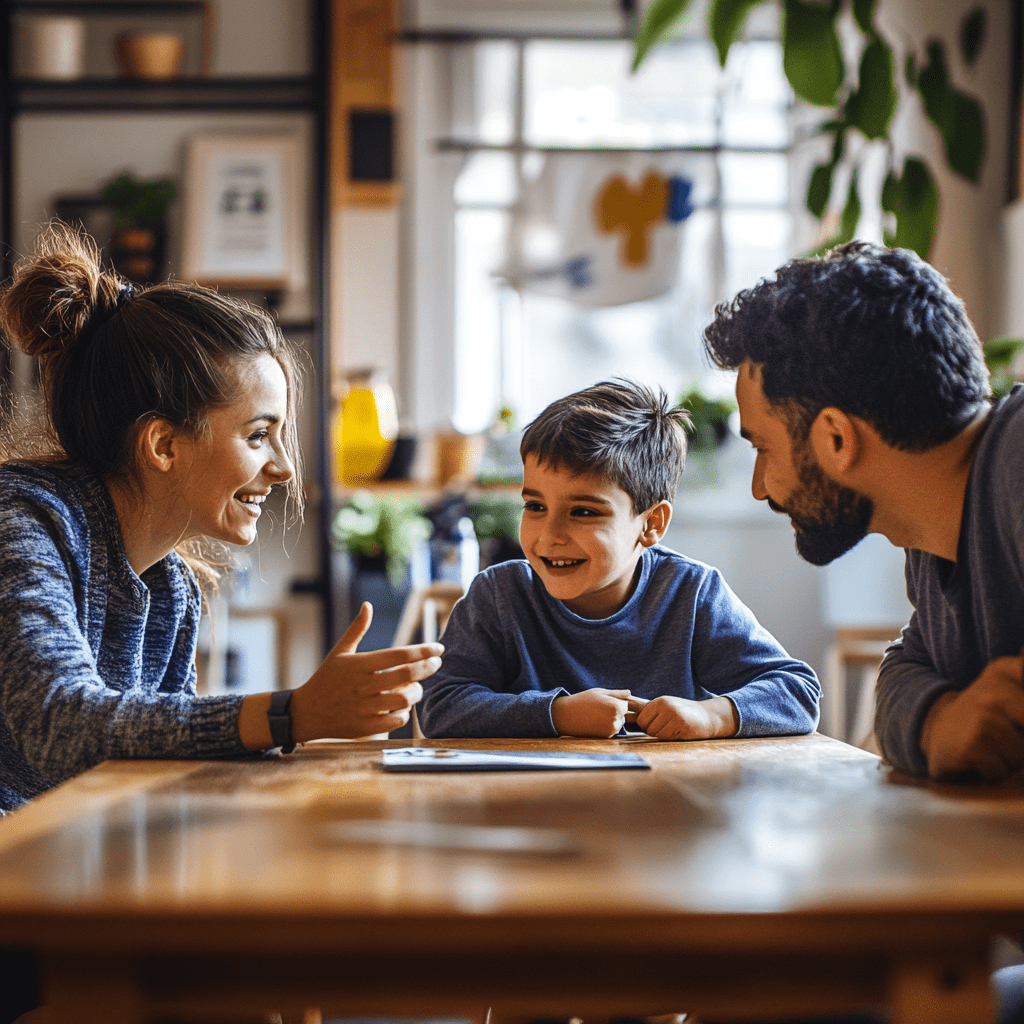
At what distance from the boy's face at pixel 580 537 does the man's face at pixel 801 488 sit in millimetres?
310

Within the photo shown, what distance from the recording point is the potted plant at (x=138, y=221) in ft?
12.5

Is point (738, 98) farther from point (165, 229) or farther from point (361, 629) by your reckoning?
point (361, 629)

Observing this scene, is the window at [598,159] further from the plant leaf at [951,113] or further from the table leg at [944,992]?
the table leg at [944,992]

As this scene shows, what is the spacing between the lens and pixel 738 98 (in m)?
4.21

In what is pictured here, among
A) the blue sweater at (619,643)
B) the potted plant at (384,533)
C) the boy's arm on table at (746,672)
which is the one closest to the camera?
the boy's arm on table at (746,672)

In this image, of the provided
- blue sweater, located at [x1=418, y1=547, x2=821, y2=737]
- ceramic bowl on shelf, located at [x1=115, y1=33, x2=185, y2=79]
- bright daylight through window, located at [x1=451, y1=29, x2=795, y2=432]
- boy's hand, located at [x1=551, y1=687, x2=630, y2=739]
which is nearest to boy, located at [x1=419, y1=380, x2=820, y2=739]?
blue sweater, located at [x1=418, y1=547, x2=821, y2=737]

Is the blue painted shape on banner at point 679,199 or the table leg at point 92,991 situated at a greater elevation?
the blue painted shape on banner at point 679,199

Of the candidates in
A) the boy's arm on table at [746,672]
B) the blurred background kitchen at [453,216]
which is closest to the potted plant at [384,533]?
the blurred background kitchen at [453,216]

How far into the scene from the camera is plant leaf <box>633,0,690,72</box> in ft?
3.43

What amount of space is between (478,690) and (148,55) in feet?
11.0

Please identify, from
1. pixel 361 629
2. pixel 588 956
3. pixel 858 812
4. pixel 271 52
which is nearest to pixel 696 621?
pixel 361 629

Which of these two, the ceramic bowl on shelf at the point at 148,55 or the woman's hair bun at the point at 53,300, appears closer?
the woman's hair bun at the point at 53,300

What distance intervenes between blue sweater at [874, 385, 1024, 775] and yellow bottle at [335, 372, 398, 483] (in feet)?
9.90

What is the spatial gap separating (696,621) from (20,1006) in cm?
87
